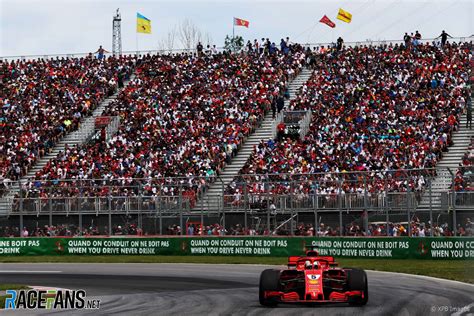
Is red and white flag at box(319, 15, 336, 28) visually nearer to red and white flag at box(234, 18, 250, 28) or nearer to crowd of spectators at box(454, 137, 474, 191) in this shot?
red and white flag at box(234, 18, 250, 28)

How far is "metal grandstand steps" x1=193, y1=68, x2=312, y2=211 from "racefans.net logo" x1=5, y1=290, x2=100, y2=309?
14.3 metres

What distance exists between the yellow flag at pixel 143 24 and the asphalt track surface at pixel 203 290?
110 feet

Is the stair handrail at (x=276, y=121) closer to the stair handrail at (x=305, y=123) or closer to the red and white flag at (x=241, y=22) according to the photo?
the stair handrail at (x=305, y=123)

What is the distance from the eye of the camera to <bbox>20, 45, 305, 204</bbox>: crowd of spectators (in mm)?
46844

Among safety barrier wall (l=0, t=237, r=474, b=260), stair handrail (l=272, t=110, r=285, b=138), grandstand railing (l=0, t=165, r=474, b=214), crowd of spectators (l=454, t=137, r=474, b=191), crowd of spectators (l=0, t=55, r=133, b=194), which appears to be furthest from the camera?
crowd of spectators (l=0, t=55, r=133, b=194)

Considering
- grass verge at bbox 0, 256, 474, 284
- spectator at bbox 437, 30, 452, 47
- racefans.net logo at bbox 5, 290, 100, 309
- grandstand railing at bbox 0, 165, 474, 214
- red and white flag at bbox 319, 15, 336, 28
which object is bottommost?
racefans.net logo at bbox 5, 290, 100, 309

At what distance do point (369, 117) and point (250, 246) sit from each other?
1308 cm

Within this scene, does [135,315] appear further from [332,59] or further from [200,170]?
[332,59]

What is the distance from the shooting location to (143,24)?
65.1 meters

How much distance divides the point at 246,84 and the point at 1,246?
64.2 feet

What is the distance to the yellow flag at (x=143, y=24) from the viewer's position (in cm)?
6475

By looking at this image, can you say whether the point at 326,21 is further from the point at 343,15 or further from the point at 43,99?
the point at 43,99

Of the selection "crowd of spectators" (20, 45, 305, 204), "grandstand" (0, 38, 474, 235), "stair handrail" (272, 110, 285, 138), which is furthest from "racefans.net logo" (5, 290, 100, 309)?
"stair handrail" (272, 110, 285, 138)

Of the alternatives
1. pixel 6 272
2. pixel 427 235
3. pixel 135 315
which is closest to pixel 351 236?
pixel 427 235
